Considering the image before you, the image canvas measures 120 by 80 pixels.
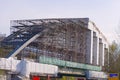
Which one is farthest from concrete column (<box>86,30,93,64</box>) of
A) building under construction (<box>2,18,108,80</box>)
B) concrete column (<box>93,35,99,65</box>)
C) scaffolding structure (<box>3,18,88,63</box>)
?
concrete column (<box>93,35,99,65</box>)

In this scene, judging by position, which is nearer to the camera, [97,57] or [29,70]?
[29,70]

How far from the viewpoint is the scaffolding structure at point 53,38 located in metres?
88.9

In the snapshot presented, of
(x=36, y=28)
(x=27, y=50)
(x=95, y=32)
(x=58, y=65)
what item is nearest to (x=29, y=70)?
(x=58, y=65)

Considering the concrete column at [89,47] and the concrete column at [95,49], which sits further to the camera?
the concrete column at [95,49]

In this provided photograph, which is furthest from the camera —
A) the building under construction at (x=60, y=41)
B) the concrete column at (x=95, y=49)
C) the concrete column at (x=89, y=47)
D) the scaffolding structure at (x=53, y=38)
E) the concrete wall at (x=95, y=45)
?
the concrete column at (x=95, y=49)

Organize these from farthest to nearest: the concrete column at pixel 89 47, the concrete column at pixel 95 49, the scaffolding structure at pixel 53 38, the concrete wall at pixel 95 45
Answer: the concrete column at pixel 95 49 → the concrete wall at pixel 95 45 → the concrete column at pixel 89 47 → the scaffolding structure at pixel 53 38

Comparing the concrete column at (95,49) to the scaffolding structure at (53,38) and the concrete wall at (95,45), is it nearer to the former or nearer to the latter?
the concrete wall at (95,45)

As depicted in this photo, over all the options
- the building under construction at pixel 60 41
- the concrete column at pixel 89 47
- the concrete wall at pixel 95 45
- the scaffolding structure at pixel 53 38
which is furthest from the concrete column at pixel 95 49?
the scaffolding structure at pixel 53 38

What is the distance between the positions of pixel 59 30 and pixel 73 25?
505cm

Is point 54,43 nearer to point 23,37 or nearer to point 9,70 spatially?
point 23,37

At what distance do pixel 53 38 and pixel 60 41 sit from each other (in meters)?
2.80

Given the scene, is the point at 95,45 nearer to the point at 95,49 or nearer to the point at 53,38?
the point at 95,49

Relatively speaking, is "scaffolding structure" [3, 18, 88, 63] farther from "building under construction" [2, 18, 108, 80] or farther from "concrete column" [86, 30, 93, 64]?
"concrete column" [86, 30, 93, 64]

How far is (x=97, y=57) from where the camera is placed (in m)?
112
